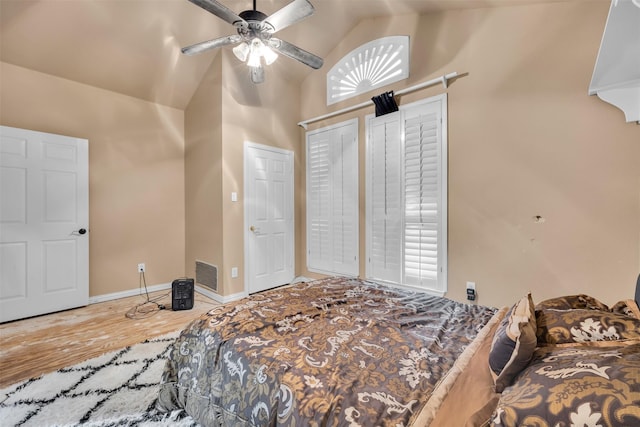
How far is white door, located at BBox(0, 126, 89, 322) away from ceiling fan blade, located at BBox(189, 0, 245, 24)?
2.53m

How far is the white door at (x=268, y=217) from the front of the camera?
376cm

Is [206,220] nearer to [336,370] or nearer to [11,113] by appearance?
[11,113]

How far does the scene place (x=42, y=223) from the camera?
10.1 feet

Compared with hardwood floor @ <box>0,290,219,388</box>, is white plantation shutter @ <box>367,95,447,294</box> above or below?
above

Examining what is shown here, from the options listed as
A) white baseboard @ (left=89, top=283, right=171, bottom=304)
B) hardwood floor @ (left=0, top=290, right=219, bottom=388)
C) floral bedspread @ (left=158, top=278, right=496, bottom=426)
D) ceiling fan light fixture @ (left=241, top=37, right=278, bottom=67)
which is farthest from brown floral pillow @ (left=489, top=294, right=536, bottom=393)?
white baseboard @ (left=89, top=283, right=171, bottom=304)

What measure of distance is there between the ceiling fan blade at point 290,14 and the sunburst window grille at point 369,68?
5.24 feet

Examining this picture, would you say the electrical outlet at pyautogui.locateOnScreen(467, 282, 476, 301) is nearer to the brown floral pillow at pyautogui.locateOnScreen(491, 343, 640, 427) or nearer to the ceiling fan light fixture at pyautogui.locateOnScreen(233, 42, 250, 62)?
the brown floral pillow at pyautogui.locateOnScreen(491, 343, 640, 427)

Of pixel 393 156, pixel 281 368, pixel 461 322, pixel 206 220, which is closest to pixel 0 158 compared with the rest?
pixel 206 220

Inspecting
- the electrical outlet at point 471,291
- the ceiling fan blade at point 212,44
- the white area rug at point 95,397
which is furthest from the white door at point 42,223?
the electrical outlet at point 471,291

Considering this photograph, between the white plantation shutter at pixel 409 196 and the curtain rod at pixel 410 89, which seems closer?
the curtain rod at pixel 410 89

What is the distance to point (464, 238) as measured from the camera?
279cm

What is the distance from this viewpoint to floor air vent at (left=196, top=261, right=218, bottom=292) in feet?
11.9

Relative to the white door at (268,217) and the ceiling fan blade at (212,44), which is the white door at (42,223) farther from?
the ceiling fan blade at (212,44)

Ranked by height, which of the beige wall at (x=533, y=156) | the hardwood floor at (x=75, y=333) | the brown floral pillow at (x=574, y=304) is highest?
the beige wall at (x=533, y=156)
